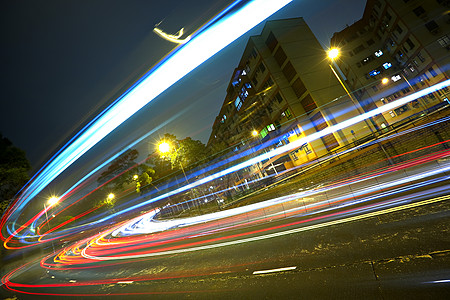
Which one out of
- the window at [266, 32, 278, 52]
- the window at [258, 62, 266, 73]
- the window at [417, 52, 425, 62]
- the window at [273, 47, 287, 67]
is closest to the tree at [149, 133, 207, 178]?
the window at [258, 62, 266, 73]

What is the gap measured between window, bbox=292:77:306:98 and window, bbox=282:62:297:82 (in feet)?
3.75

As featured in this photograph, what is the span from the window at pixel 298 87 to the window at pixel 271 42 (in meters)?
8.18

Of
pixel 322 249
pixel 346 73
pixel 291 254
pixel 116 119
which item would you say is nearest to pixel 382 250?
pixel 322 249

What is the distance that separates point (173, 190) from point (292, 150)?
21679 millimetres

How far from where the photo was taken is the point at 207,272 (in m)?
6.97

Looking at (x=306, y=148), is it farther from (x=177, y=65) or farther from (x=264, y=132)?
(x=177, y=65)

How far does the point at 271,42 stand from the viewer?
3594 centimetres

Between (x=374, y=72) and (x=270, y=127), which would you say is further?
(x=374, y=72)

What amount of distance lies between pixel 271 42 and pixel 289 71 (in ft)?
23.0

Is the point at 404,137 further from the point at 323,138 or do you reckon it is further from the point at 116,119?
the point at 116,119

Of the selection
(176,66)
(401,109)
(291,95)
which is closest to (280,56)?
(291,95)

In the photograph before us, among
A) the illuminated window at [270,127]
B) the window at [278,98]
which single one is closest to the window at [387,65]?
the window at [278,98]

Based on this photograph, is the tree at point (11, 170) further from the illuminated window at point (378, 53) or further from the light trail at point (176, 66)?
the illuminated window at point (378, 53)

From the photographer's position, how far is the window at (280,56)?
3384 cm
